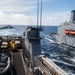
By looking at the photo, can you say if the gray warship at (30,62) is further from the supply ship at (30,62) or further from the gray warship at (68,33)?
the gray warship at (68,33)

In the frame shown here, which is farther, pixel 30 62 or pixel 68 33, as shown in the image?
pixel 68 33

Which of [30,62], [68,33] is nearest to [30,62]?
[30,62]

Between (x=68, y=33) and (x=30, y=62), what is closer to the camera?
(x=30, y=62)

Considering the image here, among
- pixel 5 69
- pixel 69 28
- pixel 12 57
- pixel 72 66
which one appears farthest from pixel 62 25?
pixel 5 69

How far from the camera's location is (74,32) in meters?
70.2

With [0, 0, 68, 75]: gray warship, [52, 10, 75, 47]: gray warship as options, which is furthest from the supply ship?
[52, 10, 75, 47]: gray warship

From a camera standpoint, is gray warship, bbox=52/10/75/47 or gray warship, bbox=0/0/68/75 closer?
gray warship, bbox=0/0/68/75

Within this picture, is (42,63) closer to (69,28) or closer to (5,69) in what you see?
(5,69)

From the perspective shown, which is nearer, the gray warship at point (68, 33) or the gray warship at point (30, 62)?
the gray warship at point (30, 62)

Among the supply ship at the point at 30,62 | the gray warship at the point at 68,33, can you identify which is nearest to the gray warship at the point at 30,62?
the supply ship at the point at 30,62

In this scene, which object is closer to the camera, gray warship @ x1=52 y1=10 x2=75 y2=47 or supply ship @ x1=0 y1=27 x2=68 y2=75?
supply ship @ x1=0 y1=27 x2=68 y2=75

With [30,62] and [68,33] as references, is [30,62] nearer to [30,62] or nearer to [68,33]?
[30,62]

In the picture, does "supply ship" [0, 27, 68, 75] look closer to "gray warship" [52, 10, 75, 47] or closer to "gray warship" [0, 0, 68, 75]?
"gray warship" [0, 0, 68, 75]

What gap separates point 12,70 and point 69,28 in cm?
5161
